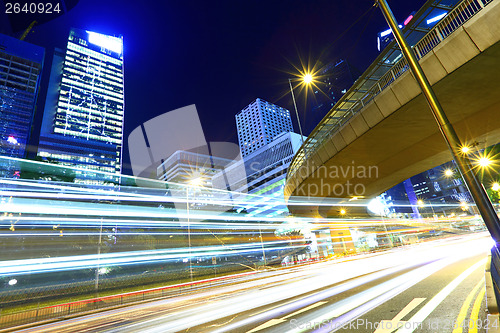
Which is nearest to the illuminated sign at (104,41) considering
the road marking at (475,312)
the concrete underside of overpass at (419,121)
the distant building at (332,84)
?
the distant building at (332,84)

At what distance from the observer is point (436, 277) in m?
10.8

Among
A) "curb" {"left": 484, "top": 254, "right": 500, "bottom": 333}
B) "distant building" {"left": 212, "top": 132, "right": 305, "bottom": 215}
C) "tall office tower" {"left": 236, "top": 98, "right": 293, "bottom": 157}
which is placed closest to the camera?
"curb" {"left": 484, "top": 254, "right": 500, "bottom": 333}

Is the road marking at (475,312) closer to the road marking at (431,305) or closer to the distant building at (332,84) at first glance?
the road marking at (431,305)

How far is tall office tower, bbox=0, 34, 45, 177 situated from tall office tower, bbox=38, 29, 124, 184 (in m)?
18.4

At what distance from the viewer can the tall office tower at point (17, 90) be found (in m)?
95.9

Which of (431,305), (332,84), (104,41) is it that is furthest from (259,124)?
(431,305)

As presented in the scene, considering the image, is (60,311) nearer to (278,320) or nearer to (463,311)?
(278,320)

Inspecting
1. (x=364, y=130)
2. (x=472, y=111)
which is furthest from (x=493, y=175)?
(x=364, y=130)

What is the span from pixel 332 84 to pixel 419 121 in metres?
133

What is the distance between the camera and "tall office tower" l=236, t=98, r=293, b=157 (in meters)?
162

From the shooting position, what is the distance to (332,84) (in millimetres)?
136375

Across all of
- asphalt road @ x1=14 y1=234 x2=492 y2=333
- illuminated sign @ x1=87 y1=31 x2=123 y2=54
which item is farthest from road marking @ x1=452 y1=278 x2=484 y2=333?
illuminated sign @ x1=87 y1=31 x2=123 y2=54

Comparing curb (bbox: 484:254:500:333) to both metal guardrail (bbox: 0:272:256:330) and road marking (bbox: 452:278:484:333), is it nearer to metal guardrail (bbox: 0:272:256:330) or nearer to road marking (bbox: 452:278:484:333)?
road marking (bbox: 452:278:484:333)

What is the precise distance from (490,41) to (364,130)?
280 inches
